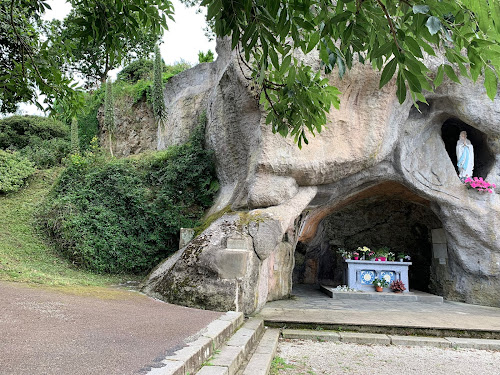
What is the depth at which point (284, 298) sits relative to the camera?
9.27 metres

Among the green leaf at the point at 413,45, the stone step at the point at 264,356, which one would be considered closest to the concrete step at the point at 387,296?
the stone step at the point at 264,356

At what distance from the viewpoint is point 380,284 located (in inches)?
403

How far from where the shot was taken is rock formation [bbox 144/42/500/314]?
21.6 ft

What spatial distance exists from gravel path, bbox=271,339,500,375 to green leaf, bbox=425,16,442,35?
4004 millimetres

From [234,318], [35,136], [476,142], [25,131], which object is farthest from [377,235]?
[25,131]

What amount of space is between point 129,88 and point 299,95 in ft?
58.8

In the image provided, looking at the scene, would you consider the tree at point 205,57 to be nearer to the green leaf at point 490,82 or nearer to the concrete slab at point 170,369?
the concrete slab at point 170,369

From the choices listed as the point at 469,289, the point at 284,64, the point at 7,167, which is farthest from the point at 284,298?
the point at 7,167

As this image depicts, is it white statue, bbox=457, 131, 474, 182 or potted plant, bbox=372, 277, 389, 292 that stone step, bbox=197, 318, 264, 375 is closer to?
potted plant, bbox=372, 277, 389, 292

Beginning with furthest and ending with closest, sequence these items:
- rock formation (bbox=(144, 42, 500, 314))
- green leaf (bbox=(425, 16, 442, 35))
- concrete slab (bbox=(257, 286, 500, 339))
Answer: rock formation (bbox=(144, 42, 500, 314))
concrete slab (bbox=(257, 286, 500, 339))
green leaf (bbox=(425, 16, 442, 35))

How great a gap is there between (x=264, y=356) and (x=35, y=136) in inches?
727

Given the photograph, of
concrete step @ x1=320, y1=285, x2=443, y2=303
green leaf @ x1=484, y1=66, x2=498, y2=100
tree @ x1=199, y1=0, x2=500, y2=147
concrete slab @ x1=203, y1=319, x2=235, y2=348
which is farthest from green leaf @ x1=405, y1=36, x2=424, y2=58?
concrete step @ x1=320, y1=285, x2=443, y2=303

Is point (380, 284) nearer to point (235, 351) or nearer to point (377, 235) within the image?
point (377, 235)

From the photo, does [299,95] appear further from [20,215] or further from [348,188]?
[20,215]
